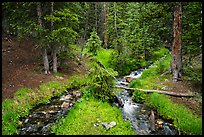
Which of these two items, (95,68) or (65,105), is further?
(95,68)

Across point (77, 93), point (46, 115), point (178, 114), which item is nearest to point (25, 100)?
point (46, 115)

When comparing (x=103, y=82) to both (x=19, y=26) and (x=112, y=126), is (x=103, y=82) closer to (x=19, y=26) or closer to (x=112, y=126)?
(x=112, y=126)

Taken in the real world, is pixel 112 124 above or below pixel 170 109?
below

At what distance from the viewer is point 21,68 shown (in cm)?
2252

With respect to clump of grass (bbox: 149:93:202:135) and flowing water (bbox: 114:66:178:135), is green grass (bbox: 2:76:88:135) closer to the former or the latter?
flowing water (bbox: 114:66:178:135)

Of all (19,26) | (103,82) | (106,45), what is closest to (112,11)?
(106,45)

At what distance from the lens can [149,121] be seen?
14.7 m

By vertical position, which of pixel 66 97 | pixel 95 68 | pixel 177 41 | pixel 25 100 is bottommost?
pixel 66 97

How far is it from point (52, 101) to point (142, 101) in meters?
7.07

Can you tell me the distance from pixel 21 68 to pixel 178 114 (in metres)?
15.3

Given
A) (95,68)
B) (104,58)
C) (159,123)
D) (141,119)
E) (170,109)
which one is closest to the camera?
(159,123)

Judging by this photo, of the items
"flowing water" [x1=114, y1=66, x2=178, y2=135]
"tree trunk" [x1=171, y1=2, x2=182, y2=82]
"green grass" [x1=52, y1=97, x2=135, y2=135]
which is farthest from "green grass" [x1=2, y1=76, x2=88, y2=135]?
"tree trunk" [x1=171, y1=2, x2=182, y2=82]

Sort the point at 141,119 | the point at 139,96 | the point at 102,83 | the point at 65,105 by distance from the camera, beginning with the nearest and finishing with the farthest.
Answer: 1. the point at 141,119
2. the point at 65,105
3. the point at 102,83
4. the point at 139,96

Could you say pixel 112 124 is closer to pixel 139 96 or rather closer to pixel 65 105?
pixel 65 105
